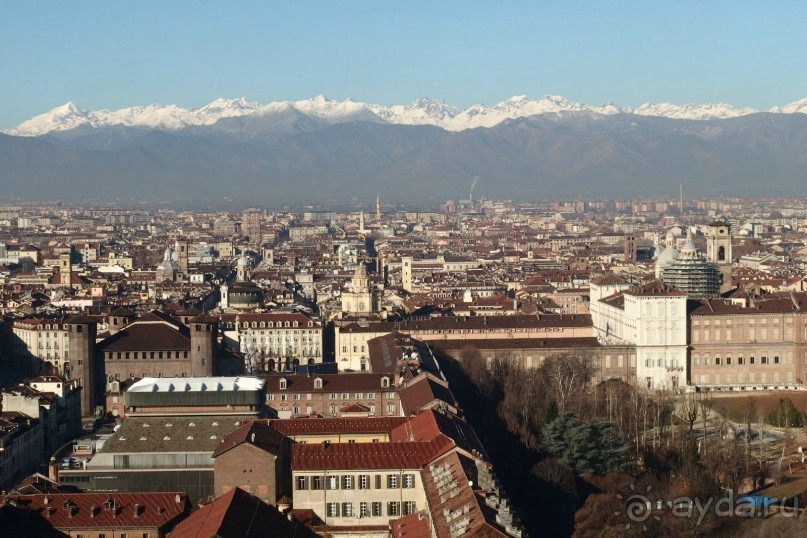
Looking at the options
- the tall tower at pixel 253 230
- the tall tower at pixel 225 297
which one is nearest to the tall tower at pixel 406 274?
the tall tower at pixel 225 297

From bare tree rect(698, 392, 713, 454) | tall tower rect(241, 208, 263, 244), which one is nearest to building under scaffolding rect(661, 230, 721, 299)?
bare tree rect(698, 392, 713, 454)

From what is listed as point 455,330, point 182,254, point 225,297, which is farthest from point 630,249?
point 455,330

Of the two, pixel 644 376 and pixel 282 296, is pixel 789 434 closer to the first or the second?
pixel 644 376

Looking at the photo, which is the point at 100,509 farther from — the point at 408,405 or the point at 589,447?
the point at 589,447

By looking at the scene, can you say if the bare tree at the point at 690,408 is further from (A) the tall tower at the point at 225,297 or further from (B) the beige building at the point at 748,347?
(A) the tall tower at the point at 225,297

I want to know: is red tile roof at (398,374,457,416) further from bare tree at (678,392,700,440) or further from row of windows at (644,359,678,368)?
row of windows at (644,359,678,368)

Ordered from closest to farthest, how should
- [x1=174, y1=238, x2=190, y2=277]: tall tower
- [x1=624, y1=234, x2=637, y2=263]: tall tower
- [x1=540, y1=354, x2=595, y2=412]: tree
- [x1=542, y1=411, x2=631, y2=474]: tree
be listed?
[x1=542, y1=411, x2=631, y2=474]: tree, [x1=540, y1=354, x2=595, y2=412]: tree, [x1=174, y1=238, x2=190, y2=277]: tall tower, [x1=624, y1=234, x2=637, y2=263]: tall tower
